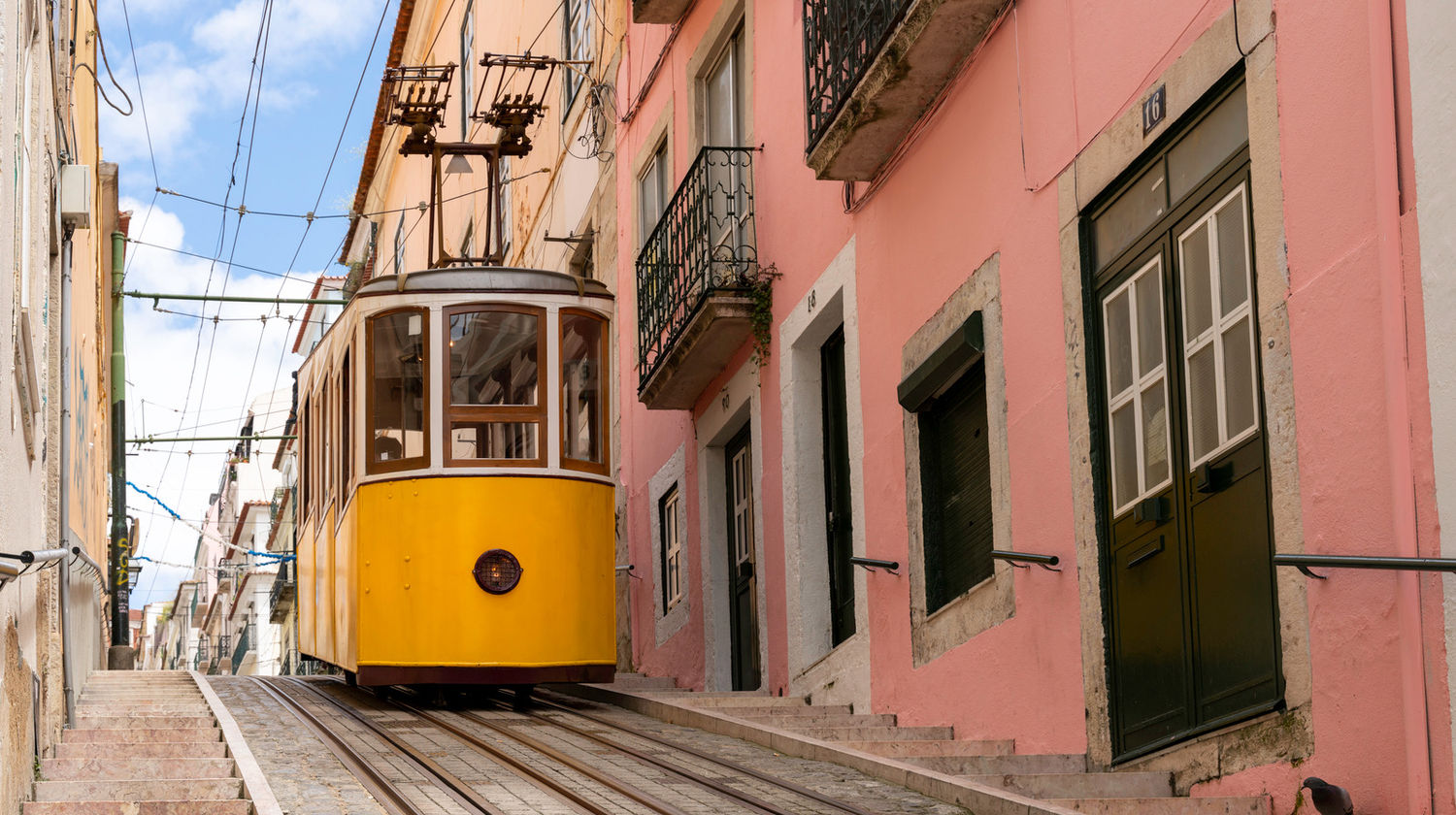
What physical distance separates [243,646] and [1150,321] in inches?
1754

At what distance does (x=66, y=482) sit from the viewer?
9789mm

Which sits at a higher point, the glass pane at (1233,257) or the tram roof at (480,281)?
the tram roof at (480,281)

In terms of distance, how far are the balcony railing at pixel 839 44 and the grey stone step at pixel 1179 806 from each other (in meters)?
3.87

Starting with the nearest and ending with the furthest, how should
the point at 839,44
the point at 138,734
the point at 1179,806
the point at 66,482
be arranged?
the point at 1179,806
the point at 138,734
the point at 839,44
the point at 66,482

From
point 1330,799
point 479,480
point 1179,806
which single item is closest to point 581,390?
point 479,480

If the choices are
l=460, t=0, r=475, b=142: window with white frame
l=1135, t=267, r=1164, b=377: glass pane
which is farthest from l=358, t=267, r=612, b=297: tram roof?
l=460, t=0, r=475, b=142: window with white frame

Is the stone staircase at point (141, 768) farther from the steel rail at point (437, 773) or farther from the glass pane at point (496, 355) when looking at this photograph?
the glass pane at point (496, 355)

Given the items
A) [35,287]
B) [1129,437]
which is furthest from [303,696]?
[1129,437]

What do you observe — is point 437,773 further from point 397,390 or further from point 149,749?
point 397,390

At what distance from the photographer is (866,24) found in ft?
28.2

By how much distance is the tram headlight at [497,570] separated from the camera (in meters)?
10.6

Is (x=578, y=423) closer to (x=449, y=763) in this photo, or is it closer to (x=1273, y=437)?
(x=449, y=763)

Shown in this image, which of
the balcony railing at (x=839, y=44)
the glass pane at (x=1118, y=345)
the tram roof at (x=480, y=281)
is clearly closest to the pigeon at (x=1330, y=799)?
the glass pane at (x=1118, y=345)

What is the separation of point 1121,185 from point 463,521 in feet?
16.7
